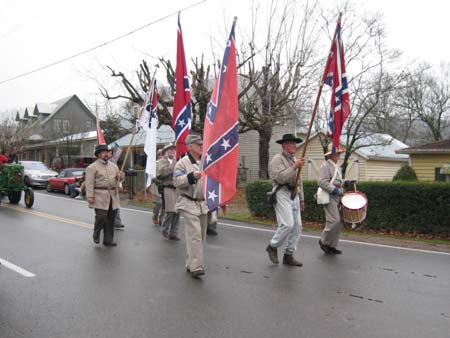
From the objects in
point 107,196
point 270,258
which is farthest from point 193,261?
point 107,196

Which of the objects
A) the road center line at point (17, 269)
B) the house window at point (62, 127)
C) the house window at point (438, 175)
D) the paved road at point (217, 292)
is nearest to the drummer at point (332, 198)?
the paved road at point (217, 292)

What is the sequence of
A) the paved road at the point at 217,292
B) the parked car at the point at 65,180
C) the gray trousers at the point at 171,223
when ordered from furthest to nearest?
the parked car at the point at 65,180 → the gray trousers at the point at 171,223 → the paved road at the point at 217,292

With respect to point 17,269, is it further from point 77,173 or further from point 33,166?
point 33,166

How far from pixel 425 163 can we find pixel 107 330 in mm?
20363

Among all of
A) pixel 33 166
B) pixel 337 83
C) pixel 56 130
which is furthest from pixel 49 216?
pixel 56 130

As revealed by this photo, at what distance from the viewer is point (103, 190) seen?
9.01 m

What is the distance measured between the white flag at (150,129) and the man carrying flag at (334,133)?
3.48 metres

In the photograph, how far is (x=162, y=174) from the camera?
10.4 m

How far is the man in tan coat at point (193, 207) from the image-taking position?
6574 mm

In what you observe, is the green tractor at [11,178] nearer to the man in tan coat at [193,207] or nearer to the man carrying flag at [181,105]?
the man carrying flag at [181,105]

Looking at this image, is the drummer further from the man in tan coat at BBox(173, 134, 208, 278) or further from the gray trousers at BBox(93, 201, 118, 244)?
the gray trousers at BBox(93, 201, 118, 244)

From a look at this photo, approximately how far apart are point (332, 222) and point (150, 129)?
441 cm

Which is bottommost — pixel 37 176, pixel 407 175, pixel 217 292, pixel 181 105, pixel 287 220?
pixel 217 292

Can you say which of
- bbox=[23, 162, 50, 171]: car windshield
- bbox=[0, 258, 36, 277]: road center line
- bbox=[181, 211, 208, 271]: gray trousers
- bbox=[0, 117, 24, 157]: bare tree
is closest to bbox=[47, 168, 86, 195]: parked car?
bbox=[23, 162, 50, 171]: car windshield
